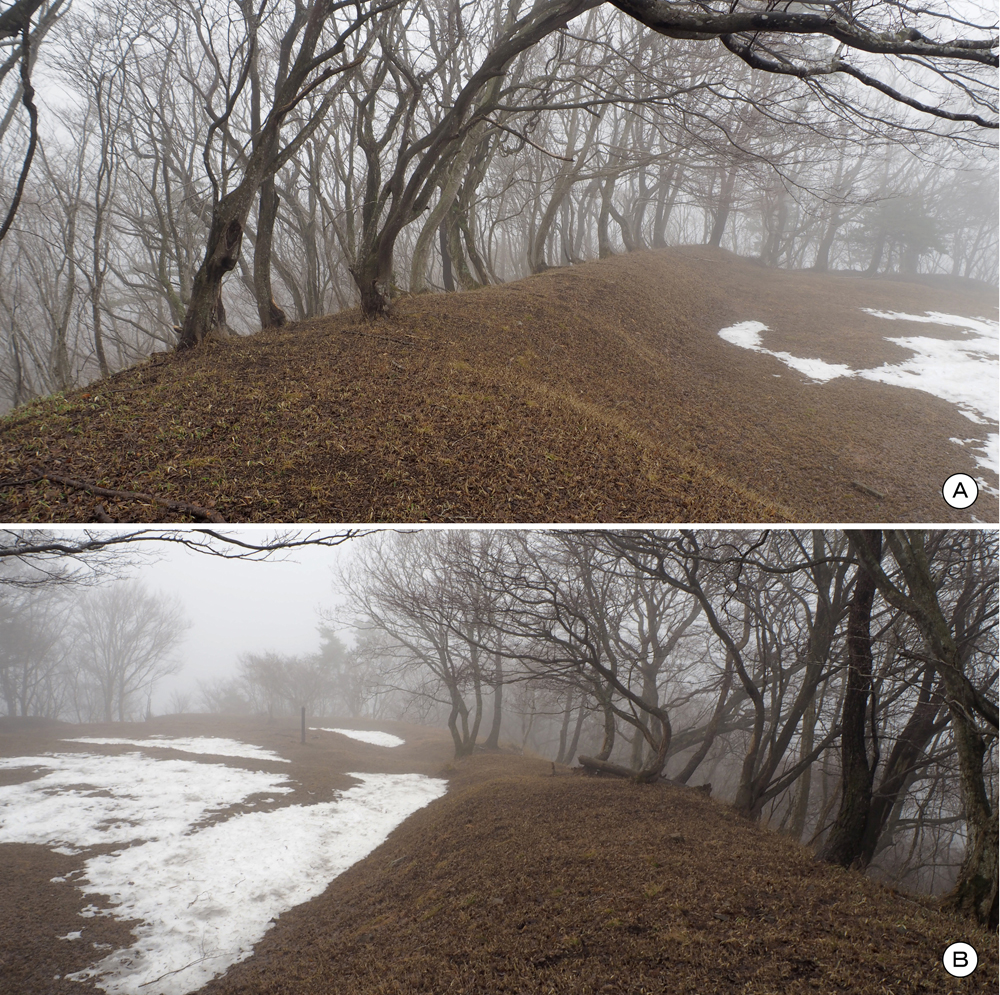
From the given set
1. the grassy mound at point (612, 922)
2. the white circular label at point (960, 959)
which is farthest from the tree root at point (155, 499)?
the white circular label at point (960, 959)

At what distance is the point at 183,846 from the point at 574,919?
558cm

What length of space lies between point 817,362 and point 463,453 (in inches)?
399

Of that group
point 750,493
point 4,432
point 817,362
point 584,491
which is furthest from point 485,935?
point 817,362

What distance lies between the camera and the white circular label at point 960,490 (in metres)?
7.26

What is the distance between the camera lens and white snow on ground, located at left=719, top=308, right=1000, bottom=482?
9.84m

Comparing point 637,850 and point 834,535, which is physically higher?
point 834,535

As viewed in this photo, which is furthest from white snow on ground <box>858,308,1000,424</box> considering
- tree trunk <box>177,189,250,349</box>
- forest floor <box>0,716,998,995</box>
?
tree trunk <box>177,189,250,349</box>

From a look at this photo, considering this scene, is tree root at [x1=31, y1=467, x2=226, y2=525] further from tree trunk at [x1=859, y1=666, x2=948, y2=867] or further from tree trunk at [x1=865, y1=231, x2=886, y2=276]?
tree trunk at [x1=865, y1=231, x2=886, y2=276]

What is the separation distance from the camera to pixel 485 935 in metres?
3.84

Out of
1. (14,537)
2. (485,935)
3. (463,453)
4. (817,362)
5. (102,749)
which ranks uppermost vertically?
(817,362)

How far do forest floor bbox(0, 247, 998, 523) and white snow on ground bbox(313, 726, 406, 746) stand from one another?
15.7 m

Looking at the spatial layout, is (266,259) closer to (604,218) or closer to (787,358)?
(787,358)

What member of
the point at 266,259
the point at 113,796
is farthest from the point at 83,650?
the point at 266,259

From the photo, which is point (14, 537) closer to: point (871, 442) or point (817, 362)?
point (871, 442)
